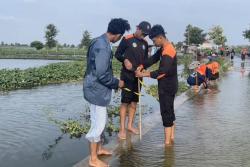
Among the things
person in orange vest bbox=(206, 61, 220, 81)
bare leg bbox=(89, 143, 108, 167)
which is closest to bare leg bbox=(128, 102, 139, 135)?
bare leg bbox=(89, 143, 108, 167)

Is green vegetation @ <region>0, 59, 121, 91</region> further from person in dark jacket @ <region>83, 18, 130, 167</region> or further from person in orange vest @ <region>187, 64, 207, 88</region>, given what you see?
person in dark jacket @ <region>83, 18, 130, 167</region>

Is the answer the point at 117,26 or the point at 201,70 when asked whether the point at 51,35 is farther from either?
the point at 117,26

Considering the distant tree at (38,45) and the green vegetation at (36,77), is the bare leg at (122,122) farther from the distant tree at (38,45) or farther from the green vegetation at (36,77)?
the distant tree at (38,45)

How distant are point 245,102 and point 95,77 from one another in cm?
759

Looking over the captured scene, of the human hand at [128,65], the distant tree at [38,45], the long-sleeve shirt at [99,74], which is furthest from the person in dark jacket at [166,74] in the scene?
the distant tree at [38,45]

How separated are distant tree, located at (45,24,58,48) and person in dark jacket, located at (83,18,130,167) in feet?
234

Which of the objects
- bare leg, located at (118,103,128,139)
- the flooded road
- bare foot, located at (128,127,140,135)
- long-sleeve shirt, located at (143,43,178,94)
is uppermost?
long-sleeve shirt, located at (143,43,178,94)

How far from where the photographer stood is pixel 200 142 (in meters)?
7.53

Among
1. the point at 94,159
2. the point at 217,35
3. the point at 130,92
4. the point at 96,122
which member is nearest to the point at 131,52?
the point at 130,92

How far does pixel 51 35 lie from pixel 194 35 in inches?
898

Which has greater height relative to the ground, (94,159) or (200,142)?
(94,159)

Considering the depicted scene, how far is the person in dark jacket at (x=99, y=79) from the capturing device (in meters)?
5.81

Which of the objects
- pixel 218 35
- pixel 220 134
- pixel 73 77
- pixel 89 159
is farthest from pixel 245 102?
pixel 218 35

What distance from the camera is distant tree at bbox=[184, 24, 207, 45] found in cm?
6956
